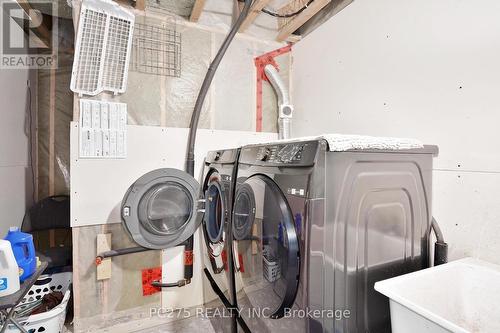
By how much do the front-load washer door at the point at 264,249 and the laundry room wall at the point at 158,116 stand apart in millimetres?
1018

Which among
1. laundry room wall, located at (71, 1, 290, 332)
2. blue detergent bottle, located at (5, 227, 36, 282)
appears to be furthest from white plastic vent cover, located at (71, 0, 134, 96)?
blue detergent bottle, located at (5, 227, 36, 282)

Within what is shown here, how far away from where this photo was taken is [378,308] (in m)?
1.07

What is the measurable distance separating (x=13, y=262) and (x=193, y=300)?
1.37 meters

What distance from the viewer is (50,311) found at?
153 cm

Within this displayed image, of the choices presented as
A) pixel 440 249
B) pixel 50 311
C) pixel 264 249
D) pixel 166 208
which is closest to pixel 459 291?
pixel 440 249

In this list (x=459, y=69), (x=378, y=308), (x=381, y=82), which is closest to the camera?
(x=378, y=308)

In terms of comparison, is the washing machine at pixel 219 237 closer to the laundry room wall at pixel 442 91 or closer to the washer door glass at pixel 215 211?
the washer door glass at pixel 215 211

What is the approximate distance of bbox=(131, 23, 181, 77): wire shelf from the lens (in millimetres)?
1979

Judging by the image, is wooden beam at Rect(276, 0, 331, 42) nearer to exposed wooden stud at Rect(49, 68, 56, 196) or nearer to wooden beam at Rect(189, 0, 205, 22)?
wooden beam at Rect(189, 0, 205, 22)

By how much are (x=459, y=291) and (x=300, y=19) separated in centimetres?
212

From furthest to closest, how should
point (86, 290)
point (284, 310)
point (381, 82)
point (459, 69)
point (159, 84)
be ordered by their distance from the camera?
point (159, 84)
point (86, 290)
point (381, 82)
point (459, 69)
point (284, 310)

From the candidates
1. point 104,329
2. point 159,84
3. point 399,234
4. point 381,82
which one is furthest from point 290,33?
point 104,329

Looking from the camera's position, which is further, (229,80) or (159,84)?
(229,80)

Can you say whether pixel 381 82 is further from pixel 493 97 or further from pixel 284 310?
pixel 284 310
